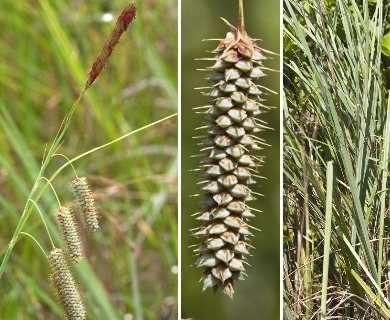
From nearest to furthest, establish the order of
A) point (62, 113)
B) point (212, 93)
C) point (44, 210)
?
point (212, 93), point (44, 210), point (62, 113)

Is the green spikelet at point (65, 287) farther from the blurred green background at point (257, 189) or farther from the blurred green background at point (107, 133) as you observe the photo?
the blurred green background at point (107, 133)

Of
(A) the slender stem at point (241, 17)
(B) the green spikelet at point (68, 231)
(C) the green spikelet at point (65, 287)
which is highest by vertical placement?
(A) the slender stem at point (241, 17)

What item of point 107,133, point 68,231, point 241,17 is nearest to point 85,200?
point 68,231

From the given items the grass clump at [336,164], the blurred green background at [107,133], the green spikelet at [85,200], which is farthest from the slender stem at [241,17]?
the blurred green background at [107,133]

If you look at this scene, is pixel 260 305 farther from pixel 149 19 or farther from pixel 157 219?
pixel 149 19

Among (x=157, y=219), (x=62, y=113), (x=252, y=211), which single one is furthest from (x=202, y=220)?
(x=62, y=113)

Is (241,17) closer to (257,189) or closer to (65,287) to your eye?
(257,189)

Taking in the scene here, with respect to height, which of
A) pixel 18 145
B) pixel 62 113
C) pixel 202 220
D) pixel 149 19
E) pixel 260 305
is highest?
pixel 149 19
